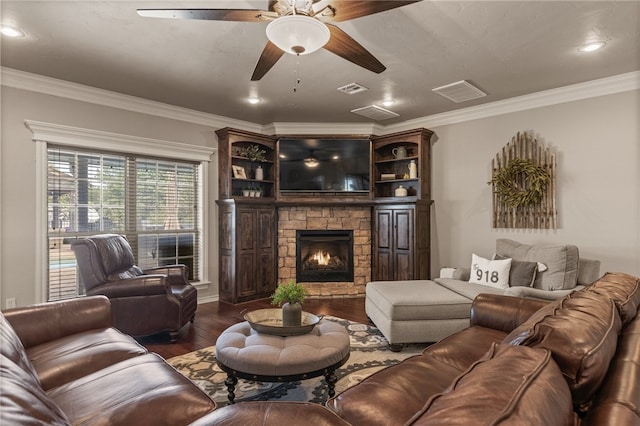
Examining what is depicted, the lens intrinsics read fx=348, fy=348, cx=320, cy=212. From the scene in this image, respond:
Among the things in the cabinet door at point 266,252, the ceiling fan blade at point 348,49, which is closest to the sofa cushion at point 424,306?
the ceiling fan blade at point 348,49

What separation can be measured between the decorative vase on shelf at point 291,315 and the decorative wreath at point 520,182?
10.6 ft

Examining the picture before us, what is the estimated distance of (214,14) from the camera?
1.96 m

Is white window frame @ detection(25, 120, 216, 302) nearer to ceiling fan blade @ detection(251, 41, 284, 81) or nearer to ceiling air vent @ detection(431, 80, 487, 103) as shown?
ceiling fan blade @ detection(251, 41, 284, 81)

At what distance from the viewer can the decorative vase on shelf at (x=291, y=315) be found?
2.46 meters

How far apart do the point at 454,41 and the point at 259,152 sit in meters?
3.16

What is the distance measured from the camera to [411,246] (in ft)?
16.0

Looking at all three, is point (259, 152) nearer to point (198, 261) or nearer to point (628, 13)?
point (198, 261)

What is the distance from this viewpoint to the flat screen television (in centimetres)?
529

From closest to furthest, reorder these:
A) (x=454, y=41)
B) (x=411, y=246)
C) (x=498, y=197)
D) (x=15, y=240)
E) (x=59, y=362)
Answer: (x=59, y=362), (x=454, y=41), (x=15, y=240), (x=498, y=197), (x=411, y=246)

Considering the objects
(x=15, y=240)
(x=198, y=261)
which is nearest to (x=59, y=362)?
(x=15, y=240)

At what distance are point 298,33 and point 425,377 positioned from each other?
1.89m

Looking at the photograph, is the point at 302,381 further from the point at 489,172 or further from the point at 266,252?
the point at 489,172

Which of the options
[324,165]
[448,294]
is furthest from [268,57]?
[324,165]

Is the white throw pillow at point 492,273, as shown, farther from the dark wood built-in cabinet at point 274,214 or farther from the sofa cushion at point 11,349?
the sofa cushion at point 11,349
